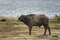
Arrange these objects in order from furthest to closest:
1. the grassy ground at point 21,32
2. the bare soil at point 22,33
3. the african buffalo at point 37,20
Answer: the african buffalo at point 37,20 → the grassy ground at point 21,32 → the bare soil at point 22,33

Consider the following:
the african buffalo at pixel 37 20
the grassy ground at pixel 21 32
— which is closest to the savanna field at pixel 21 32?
the grassy ground at pixel 21 32

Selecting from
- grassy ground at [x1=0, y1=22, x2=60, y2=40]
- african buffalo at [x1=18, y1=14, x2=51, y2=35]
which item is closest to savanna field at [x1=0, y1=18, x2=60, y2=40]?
grassy ground at [x1=0, y1=22, x2=60, y2=40]

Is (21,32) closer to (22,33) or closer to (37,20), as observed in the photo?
(22,33)

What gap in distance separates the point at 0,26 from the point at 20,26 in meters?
1.44

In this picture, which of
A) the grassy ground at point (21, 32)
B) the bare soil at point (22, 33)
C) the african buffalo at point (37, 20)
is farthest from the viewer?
the african buffalo at point (37, 20)

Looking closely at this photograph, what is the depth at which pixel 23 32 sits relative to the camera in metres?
17.9

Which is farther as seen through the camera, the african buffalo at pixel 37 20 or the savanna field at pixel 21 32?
the african buffalo at pixel 37 20

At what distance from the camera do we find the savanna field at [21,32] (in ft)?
53.2

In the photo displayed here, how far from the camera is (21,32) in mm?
17891

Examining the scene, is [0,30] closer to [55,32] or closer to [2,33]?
[2,33]

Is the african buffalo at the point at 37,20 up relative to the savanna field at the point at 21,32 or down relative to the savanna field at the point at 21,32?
up

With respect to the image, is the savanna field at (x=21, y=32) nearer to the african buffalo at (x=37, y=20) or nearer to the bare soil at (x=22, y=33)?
the bare soil at (x=22, y=33)

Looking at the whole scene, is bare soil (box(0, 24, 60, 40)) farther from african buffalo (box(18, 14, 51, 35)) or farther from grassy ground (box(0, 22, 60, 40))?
african buffalo (box(18, 14, 51, 35))

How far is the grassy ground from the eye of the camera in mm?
16197
